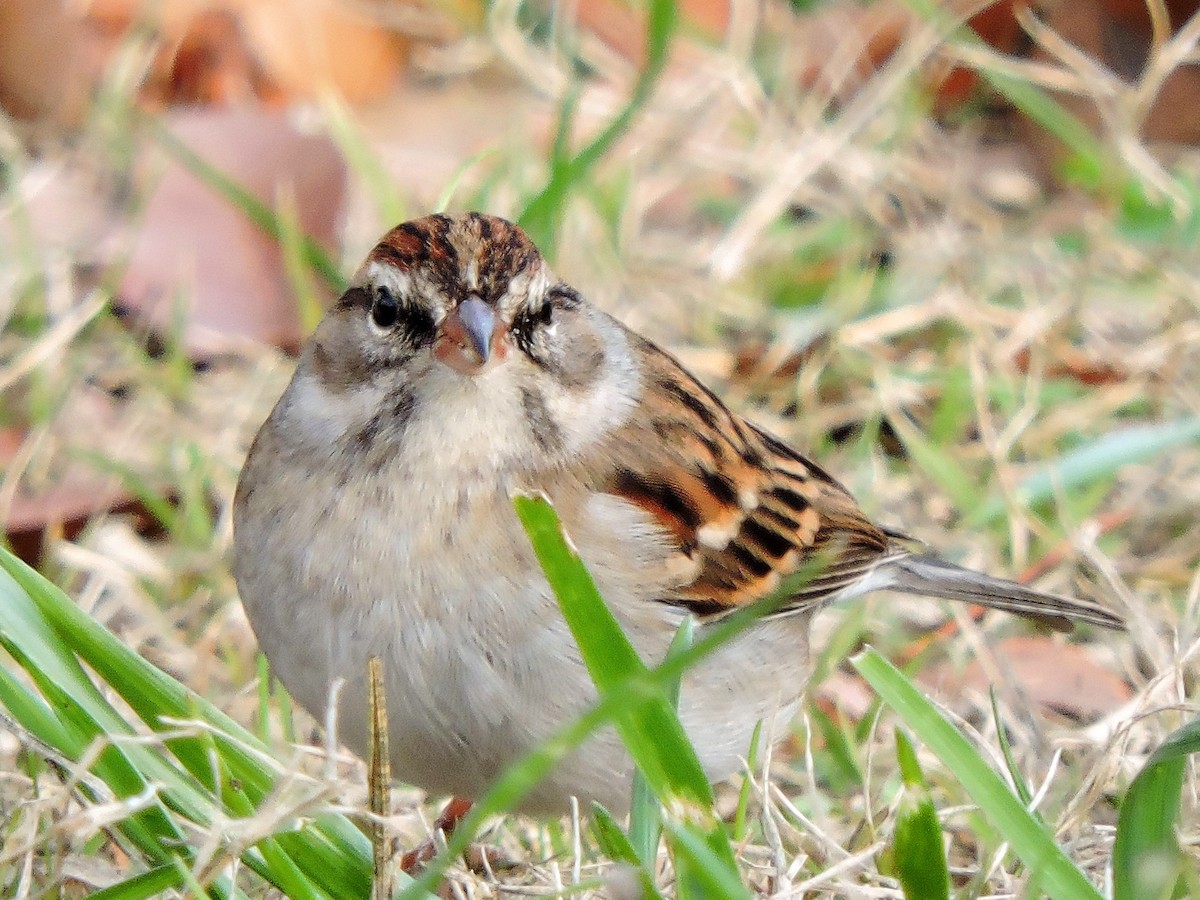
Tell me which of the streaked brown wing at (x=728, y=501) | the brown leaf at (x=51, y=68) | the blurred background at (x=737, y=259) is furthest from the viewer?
the brown leaf at (x=51, y=68)

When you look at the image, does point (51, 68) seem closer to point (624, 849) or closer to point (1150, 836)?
point (624, 849)

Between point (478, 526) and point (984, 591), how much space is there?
34.3 inches

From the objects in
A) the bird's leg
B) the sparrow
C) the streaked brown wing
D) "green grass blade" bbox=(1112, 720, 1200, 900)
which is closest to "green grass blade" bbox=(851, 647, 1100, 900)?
"green grass blade" bbox=(1112, 720, 1200, 900)

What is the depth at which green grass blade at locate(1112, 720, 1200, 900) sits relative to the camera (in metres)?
1.38

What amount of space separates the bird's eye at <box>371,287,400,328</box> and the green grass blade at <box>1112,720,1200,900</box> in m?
0.87

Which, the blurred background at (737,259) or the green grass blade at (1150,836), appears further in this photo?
the blurred background at (737,259)

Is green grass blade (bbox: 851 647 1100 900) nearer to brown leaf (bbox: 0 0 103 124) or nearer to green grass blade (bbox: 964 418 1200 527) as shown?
green grass blade (bbox: 964 418 1200 527)

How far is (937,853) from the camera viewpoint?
1.41 metres

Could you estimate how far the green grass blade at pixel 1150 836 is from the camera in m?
1.38

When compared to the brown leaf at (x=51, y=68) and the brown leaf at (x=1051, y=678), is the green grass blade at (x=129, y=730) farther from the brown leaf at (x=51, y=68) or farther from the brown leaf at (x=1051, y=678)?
the brown leaf at (x=51, y=68)

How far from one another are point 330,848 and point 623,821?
1.70ft

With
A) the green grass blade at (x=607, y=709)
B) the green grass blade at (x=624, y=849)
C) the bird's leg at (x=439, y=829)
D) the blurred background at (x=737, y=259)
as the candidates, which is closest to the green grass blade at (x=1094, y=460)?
the blurred background at (x=737, y=259)

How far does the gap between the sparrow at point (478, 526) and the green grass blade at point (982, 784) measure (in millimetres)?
335

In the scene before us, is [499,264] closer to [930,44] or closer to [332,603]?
[332,603]
